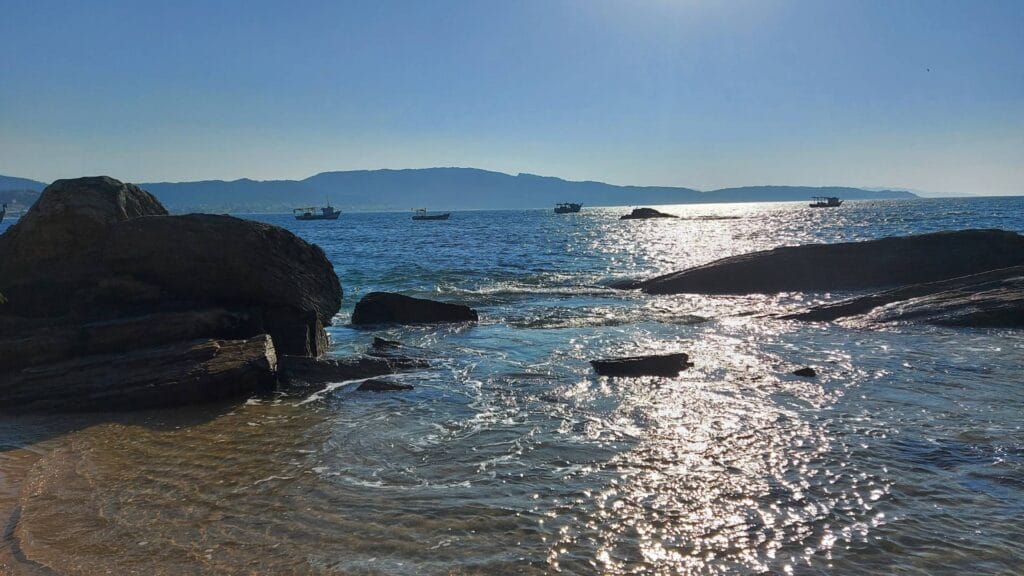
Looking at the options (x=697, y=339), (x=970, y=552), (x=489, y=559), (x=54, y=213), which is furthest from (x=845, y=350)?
(x=54, y=213)

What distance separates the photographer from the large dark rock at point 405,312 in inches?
819

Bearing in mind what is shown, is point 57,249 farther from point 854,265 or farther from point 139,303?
point 854,265

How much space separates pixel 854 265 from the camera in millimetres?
26062

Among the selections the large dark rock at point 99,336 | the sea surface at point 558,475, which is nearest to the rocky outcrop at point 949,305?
the sea surface at point 558,475

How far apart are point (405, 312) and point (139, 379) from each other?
35.0ft

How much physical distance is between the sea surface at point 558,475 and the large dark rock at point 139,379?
1.37 ft

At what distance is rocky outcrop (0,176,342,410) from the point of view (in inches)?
419

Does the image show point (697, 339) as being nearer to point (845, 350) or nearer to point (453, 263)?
point (845, 350)

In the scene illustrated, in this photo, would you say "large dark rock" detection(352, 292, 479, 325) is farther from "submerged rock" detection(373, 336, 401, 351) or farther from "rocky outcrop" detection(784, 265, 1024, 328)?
"rocky outcrop" detection(784, 265, 1024, 328)

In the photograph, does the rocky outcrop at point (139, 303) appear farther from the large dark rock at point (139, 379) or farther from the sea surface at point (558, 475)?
the sea surface at point (558, 475)

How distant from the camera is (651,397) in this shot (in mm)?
10906

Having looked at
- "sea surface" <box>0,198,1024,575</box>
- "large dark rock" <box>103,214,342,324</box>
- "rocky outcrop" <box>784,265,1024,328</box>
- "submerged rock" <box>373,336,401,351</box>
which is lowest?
"submerged rock" <box>373,336,401,351</box>

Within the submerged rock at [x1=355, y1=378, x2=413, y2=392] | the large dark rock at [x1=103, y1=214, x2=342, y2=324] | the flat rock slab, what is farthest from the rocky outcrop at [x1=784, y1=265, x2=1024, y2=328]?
the large dark rock at [x1=103, y1=214, x2=342, y2=324]

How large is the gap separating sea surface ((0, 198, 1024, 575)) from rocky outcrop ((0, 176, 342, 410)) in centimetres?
75
